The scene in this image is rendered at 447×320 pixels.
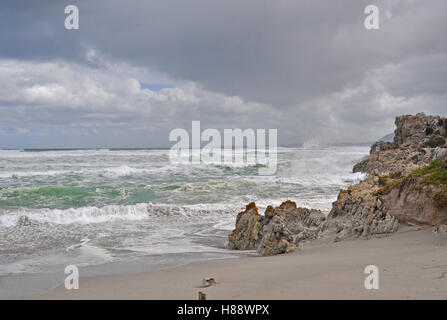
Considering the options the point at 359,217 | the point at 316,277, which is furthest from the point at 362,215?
the point at 316,277

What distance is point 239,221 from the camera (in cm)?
824

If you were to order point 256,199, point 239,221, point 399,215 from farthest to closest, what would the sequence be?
1. point 256,199
2. point 239,221
3. point 399,215

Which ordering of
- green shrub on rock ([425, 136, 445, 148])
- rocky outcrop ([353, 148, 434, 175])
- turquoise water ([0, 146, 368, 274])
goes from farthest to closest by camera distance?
green shrub on rock ([425, 136, 445, 148])
rocky outcrop ([353, 148, 434, 175])
turquoise water ([0, 146, 368, 274])

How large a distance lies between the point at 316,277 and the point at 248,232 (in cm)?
404

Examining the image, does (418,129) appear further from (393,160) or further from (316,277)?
(316,277)

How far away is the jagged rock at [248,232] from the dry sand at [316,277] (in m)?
1.78

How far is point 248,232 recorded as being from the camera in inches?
314

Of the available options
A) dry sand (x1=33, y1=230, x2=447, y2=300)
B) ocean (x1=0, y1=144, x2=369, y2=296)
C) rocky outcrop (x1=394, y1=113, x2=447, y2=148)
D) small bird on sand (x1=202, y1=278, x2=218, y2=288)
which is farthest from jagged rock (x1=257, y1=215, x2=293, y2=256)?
rocky outcrop (x1=394, y1=113, x2=447, y2=148)

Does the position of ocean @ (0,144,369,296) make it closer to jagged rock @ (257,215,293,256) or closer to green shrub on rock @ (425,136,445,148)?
jagged rock @ (257,215,293,256)
